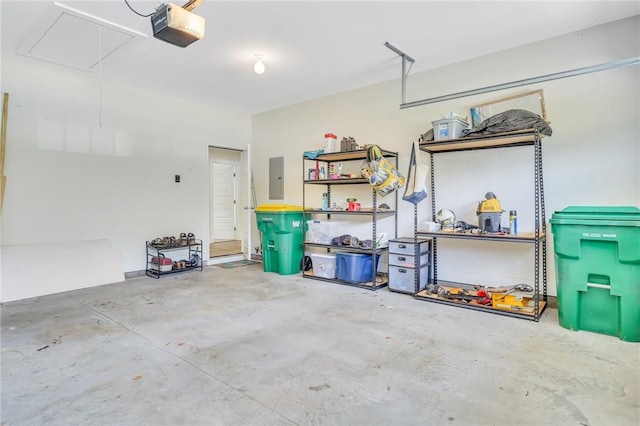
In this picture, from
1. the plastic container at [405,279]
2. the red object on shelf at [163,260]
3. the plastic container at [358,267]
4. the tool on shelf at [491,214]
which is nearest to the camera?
the tool on shelf at [491,214]

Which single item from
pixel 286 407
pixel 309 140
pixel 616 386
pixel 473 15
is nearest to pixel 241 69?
pixel 309 140

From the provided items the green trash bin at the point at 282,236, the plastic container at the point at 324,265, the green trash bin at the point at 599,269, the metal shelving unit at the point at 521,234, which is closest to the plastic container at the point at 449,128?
the metal shelving unit at the point at 521,234

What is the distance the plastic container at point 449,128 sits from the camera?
3732 mm

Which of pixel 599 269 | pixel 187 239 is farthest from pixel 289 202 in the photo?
pixel 599 269

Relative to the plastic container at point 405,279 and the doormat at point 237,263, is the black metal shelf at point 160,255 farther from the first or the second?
the plastic container at point 405,279

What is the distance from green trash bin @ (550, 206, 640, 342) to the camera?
2705 millimetres

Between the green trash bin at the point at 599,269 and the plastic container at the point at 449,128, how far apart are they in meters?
1.33

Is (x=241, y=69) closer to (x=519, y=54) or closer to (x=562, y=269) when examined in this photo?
(x=519, y=54)

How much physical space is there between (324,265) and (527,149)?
301 cm

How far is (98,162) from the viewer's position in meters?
4.83

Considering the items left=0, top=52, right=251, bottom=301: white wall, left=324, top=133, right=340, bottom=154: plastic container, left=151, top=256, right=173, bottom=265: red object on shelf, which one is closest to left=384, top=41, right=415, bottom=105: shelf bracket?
left=324, top=133, right=340, bottom=154: plastic container

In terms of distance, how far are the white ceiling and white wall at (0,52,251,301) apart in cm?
45

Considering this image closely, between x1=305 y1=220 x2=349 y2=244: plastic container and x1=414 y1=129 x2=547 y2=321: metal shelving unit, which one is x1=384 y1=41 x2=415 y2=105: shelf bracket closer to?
x1=414 y1=129 x2=547 y2=321: metal shelving unit

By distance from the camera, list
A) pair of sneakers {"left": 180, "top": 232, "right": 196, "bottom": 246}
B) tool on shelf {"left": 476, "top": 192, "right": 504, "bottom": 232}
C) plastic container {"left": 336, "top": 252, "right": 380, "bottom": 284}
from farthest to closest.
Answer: pair of sneakers {"left": 180, "top": 232, "right": 196, "bottom": 246}, plastic container {"left": 336, "top": 252, "right": 380, "bottom": 284}, tool on shelf {"left": 476, "top": 192, "right": 504, "bottom": 232}
